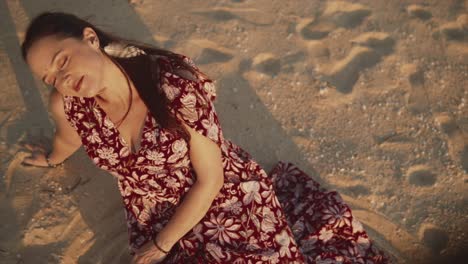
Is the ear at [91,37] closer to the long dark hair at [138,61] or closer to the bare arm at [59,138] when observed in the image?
the long dark hair at [138,61]

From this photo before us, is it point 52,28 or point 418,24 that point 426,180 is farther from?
point 52,28

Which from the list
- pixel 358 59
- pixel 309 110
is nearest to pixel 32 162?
pixel 309 110

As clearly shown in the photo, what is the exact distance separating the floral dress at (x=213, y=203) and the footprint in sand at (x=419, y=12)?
2012mm

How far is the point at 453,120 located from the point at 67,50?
107 inches

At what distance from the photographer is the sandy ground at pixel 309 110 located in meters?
2.83

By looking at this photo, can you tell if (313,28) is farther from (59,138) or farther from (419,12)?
(59,138)

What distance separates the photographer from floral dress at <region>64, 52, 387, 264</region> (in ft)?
6.28

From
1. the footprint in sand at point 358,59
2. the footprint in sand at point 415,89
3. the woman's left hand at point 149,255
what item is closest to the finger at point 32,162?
the woman's left hand at point 149,255

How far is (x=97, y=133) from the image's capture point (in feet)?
6.71

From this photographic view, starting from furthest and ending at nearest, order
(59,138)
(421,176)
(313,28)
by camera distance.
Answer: (313,28) < (421,176) < (59,138)

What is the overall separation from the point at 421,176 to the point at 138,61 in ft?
6.97

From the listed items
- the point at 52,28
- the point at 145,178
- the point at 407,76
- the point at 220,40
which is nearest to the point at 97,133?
the point at 145,178

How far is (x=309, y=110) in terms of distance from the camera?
3.31 meters

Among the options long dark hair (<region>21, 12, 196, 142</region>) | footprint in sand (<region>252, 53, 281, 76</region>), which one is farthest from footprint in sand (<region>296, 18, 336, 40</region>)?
long dark hair (<region>21, 12, 196, 142</region>)
